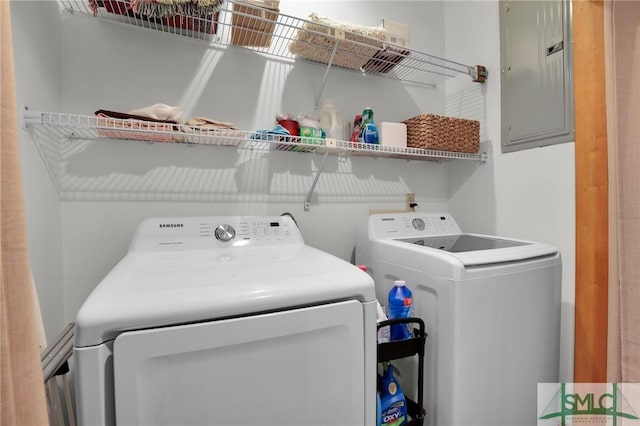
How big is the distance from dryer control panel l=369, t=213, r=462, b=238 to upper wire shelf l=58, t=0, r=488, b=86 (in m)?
0.85

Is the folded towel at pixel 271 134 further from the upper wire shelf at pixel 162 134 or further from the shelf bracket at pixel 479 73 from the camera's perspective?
the shelf bracket at pixel 479 73

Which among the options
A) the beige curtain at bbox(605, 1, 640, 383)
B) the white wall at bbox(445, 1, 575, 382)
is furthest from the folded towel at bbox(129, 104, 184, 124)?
the white wall at bbox(445, 1, 575, 382)

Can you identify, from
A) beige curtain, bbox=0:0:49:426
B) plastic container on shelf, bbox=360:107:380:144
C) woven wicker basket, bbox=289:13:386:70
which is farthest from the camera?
plastic container on shelf, bbox=360:107:380:144

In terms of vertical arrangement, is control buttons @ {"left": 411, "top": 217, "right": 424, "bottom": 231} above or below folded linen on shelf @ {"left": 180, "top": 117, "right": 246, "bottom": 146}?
below

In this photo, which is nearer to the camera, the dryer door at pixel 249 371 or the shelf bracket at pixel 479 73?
the dryer door at pixel 249 371

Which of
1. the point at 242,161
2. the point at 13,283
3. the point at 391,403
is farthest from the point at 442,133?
the point at 13,283

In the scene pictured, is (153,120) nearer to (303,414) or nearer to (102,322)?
(102,322)

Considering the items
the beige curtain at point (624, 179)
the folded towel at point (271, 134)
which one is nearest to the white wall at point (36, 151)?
the folded towel at point (271, 134)

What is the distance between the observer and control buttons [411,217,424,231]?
1702 mm

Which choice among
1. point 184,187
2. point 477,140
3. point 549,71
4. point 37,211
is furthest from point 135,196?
point 549,71

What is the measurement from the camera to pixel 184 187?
4.83 ft

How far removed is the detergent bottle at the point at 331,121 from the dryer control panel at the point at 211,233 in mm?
607

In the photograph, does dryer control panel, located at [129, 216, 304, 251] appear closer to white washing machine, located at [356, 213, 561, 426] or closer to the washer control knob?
the washer control knob

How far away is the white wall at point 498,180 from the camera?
1.50m
